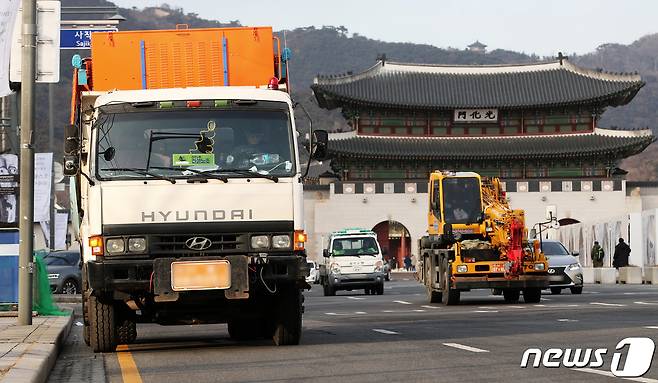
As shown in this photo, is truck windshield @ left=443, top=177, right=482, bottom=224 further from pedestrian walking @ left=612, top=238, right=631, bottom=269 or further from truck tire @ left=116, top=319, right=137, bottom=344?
pedestrian walking @ left=612, top=238, right=631, bottom=269

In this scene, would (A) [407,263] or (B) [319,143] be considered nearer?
(B) [319,143]

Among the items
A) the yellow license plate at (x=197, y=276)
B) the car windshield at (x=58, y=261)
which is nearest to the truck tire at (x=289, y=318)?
the yellow license plate at (x=197, y=276)

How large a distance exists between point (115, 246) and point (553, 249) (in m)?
25.0

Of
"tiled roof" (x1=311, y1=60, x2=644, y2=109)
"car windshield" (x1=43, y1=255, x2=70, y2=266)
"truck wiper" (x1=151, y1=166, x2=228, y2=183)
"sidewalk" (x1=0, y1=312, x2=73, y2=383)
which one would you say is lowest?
"sidewalk" (x1=0, y1=312, x2=73, y2=383)

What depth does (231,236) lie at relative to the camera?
14.9m

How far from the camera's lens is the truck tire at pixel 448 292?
29531 millimetres

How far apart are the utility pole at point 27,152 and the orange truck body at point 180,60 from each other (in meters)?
2.04

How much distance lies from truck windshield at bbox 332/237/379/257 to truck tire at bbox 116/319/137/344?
27283mm

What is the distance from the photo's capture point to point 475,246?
3017cm

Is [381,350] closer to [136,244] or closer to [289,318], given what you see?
[289,318]

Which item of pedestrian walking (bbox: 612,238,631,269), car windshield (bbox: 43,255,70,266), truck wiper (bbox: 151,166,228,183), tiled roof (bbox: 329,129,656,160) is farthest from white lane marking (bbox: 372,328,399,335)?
tiled roof (bbox: 329,129,656,160)

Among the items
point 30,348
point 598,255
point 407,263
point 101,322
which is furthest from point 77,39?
point 407,263

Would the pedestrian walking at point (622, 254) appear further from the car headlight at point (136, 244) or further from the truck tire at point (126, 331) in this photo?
the car headlight at point (136, 244)

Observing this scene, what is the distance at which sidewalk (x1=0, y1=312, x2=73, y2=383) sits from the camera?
11.7 metres
